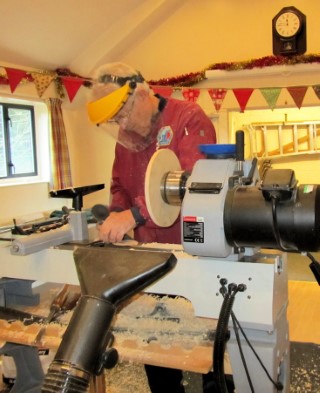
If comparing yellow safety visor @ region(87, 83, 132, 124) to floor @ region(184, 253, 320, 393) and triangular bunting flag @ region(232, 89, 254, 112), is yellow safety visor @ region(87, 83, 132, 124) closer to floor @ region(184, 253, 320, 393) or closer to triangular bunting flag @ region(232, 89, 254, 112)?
floor @ region(184, 253, 320, 393)

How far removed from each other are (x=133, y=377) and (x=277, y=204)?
186 centimetres

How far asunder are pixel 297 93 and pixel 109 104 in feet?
11.1

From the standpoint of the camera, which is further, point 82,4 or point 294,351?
point 82,4

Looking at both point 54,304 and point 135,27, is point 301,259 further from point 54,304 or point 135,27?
point 54,304

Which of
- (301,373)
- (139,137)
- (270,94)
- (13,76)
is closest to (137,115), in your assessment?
(139,137)

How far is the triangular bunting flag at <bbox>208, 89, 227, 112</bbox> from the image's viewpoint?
180 inches

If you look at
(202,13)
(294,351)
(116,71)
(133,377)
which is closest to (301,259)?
(294,351)

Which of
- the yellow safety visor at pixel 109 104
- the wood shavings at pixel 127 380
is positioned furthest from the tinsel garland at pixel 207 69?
the yellow safety visor at pixel 109 104

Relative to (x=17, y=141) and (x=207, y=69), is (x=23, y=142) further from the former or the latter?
(x=207, y=69)

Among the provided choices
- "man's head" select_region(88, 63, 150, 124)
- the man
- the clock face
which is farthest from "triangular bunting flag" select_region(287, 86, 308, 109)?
"man's head" select_region(88, 63, 150, 124)

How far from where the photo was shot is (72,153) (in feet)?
17.3

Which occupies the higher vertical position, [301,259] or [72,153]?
[72,153]

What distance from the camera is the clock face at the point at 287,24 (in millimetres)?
4258

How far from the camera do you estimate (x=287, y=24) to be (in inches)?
169
